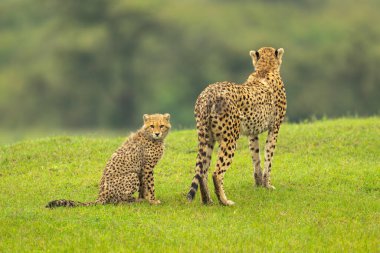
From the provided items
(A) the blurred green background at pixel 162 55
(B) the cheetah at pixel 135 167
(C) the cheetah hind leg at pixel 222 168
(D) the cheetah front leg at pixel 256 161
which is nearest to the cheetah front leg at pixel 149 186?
(B) the cheetah at pixel 135 167

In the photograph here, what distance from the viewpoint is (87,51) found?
4797 cm

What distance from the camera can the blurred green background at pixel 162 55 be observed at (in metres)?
43.2

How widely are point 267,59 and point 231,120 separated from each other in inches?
85.3

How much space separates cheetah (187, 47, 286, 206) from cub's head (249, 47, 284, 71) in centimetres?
25

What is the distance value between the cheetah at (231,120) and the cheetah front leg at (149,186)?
52 cm

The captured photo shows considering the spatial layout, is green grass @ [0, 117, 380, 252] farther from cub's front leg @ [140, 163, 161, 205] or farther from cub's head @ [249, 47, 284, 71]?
cub's head @ [249, 47, 284, 71]

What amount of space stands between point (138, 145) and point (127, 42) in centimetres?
3861

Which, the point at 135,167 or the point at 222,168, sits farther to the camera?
the point at 135,167

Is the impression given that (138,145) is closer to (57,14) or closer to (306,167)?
(306,167)

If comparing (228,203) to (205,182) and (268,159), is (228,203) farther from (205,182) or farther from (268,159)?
(268,159)

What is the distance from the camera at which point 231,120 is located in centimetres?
1014

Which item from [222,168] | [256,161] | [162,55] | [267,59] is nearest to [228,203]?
[222,168]

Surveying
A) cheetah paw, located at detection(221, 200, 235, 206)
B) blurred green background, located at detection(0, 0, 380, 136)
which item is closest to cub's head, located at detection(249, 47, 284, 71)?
cheetah paw, located at detection(221, 200, 235, 206)

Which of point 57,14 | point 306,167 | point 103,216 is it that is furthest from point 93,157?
point 57,14
